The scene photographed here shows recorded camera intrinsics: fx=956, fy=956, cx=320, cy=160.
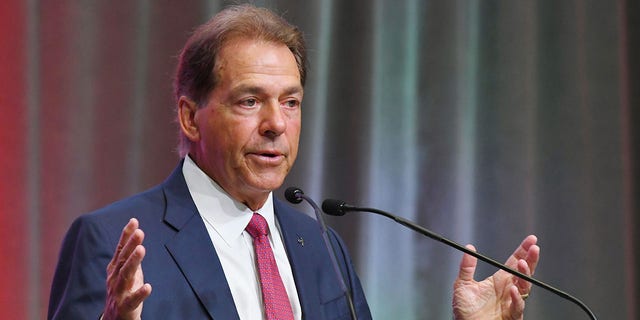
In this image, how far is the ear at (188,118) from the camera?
265cm

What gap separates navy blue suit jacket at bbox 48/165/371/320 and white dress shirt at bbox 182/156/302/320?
0.03m

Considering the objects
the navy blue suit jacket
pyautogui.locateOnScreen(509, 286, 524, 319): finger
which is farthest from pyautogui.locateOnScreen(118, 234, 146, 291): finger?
pyautogui.locateOnScreen(509, 286, 524, 319): finger

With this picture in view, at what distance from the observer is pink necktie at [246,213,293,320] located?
2.43 m

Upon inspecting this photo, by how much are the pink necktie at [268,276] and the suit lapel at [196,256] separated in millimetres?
108

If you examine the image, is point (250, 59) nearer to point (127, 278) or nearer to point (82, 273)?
point (82, 273)

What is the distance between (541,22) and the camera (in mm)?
4098

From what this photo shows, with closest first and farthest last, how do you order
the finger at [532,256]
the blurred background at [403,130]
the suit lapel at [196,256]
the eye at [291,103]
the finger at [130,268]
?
the finger at [130,268], the suit lapel at [196,256], the finger at [532,256], the eye at [291,103], the blurred background at [403,130]

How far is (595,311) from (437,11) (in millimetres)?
1417

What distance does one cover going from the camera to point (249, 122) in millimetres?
2527

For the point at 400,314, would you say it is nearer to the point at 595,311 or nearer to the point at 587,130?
the point at 595,311

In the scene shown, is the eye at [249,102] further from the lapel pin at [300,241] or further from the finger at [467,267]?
the finger at [467,267]

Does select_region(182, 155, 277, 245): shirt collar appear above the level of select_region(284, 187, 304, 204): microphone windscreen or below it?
below

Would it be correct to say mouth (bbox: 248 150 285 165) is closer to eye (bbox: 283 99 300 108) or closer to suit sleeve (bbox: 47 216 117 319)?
eye (bbox: 283 99 300 108)

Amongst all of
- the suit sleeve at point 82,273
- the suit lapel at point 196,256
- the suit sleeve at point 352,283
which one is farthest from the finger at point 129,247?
the suit sleeve at point 352,283
